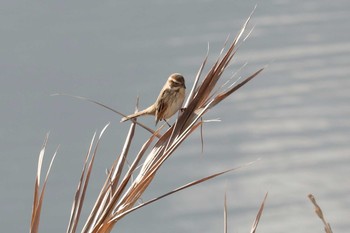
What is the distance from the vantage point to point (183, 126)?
129 cm

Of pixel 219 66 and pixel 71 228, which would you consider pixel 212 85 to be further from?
pixel 71 228

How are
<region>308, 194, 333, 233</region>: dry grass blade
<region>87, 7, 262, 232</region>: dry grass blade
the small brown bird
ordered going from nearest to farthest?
1. <region>308, 194, 333, 233</region>: dry grass blade
2. <region>87, 7, 262, 232</region>: dry grass blade
3. the small brown bird

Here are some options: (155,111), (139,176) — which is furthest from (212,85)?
(155,111)

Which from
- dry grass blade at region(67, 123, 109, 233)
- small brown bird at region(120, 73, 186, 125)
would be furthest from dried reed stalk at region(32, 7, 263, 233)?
small brown bird at region(120, 73, 186, 125)

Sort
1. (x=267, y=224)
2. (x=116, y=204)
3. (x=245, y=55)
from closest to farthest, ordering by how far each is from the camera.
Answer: (x=116, y=204) → (x=267, y=224) → (x=245, y=55)

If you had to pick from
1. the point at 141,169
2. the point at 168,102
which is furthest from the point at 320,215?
the point at 168,102

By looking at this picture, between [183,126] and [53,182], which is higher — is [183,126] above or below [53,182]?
above

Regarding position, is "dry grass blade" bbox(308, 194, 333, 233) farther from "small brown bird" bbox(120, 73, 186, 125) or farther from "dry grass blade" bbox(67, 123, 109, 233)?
"small brown bird" bbox(120, 73, 186, 125)

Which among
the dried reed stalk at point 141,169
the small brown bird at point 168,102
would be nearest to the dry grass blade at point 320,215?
the dried reed stalk at point 141,169

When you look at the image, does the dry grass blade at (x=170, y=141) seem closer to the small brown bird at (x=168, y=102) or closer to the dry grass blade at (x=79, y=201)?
the dry grass blade at (x=79, y=201)

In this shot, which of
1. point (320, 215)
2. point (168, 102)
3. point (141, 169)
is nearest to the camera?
point (320, 215)

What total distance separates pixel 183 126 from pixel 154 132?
0.06 metres

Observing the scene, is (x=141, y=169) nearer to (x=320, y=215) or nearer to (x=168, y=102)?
(x=320, y=215)

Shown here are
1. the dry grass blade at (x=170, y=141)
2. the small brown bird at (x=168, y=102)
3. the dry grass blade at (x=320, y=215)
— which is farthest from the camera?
the small brown bird at (x=168, y=102)
